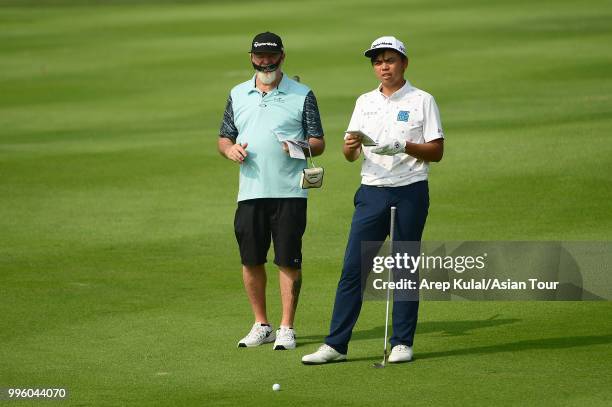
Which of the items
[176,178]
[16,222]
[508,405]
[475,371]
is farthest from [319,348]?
[176,178]

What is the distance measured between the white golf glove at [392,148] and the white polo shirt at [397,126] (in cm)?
24

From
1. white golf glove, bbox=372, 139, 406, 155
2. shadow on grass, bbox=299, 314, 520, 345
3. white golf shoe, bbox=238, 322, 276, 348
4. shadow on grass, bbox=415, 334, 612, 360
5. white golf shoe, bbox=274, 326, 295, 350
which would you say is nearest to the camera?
white golf glove, bbox=372, 139, 406, 155

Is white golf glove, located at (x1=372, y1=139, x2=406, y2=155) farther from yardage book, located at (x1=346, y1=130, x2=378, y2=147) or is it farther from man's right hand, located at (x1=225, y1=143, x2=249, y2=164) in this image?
man's right hand, located at (x1=225, y1=143, x2=249, y2=164)

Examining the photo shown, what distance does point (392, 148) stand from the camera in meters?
9.95

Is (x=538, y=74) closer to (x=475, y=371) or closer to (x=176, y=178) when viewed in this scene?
(x=176, y=178)

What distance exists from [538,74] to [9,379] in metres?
19.8

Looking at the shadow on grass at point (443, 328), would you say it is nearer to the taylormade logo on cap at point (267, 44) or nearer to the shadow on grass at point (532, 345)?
the shadow on grass at point (532, 345)

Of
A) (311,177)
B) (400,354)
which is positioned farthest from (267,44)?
(400,354)

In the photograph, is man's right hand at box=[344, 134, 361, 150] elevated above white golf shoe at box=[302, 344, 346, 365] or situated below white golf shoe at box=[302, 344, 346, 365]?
above

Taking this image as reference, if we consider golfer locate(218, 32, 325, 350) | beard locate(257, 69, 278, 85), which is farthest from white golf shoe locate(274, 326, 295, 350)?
beard locate(257, 69, 278, 85)

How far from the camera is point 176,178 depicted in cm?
1920

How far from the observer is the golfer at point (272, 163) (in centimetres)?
1109

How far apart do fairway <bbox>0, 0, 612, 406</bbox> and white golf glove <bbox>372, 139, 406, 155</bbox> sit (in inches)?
63.1

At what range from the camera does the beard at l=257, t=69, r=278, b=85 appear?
36.3 ft
